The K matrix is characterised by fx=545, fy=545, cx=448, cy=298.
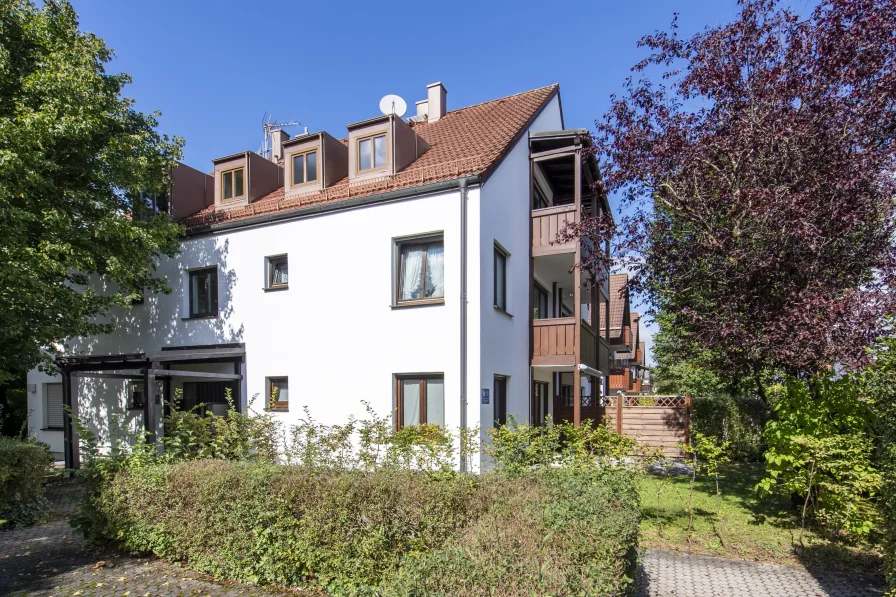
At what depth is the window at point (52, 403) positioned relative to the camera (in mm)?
17192

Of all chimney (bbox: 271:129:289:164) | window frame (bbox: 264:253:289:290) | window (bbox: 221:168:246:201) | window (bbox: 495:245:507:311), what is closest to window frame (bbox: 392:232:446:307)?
window (bbox: 495:245:507:311)

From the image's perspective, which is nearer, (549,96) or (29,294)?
(29,294)

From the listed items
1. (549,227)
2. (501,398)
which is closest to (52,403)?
(501,398)

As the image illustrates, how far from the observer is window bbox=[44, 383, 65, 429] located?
56.4ft

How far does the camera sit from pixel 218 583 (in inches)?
232

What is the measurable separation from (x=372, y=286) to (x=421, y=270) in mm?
1136

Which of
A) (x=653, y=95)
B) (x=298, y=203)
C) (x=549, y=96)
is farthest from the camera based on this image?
(x=549, y=96)

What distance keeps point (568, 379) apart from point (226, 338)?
12218mm

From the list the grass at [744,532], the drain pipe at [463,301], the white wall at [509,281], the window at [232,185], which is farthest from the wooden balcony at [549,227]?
the window at [232,185]

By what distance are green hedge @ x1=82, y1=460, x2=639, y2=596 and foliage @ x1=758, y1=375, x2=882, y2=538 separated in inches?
126

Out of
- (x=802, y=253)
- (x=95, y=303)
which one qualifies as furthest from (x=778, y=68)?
(x=95, y=303)

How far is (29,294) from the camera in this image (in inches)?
387

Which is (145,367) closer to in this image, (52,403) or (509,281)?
(509,281)

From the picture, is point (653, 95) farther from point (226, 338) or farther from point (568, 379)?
point (568, 379)
